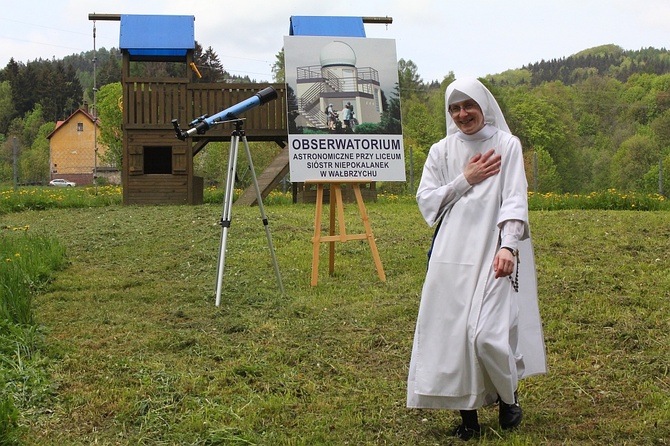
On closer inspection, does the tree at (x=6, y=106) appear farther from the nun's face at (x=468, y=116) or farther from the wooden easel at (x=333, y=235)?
the nun's face at (x=468, y=116)

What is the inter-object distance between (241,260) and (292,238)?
185cm

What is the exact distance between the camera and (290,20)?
67.8 feet

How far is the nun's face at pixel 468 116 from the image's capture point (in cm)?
412

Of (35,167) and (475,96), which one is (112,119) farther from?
(475,96)

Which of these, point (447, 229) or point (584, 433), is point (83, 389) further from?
point (584, 433)

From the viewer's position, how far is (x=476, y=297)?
12.8 ft

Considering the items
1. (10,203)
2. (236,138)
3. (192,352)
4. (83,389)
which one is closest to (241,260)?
(236,138)

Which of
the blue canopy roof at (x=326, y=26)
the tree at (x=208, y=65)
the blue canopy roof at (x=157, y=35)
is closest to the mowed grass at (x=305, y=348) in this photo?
the blue canopy roof at (x=157, y=35)

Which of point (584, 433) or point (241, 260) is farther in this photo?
point (241, 260)

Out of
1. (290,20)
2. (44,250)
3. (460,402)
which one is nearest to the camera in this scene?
(460,402)

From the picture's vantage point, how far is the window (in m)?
21.6

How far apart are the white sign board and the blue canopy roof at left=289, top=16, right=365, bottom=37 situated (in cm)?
1105

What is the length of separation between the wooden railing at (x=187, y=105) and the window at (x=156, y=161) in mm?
1761

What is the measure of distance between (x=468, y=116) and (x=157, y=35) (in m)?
17.4
